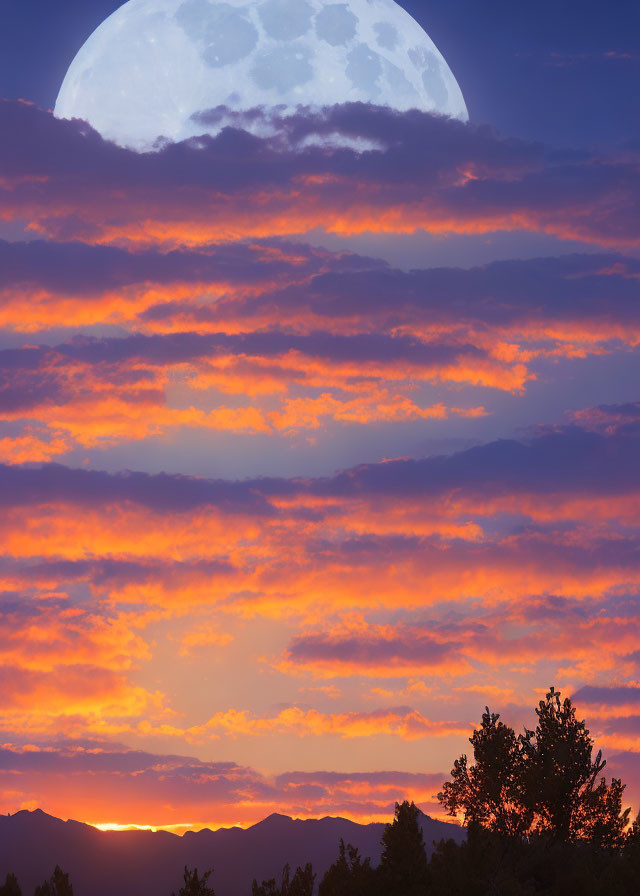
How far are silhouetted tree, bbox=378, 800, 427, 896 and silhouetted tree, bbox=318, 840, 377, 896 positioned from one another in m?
0.54

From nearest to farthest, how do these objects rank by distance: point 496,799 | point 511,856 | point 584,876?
point 584,876, point 511,856, point 496,799

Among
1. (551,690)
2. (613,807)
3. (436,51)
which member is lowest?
(613,807)

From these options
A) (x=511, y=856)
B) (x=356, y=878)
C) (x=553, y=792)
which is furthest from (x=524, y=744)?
(x=356, y=878)

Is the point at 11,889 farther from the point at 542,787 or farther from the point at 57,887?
the point at 542,787

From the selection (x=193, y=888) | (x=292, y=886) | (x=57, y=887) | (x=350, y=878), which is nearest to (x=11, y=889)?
(x=57, y=887)

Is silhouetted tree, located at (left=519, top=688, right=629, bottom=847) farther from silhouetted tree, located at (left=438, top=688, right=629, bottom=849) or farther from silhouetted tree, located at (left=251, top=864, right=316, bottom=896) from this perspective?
silhouetted tree, located at (left=251, top=864, right=316, bottom=896)

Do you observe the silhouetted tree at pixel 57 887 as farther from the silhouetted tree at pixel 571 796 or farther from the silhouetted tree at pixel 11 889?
→ the silhouetted tree at pixel 571 796

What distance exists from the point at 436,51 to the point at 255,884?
180ft

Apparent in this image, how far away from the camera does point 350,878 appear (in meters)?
42.3

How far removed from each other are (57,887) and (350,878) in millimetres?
11710

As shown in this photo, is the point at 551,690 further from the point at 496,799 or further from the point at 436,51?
the point at 436,51

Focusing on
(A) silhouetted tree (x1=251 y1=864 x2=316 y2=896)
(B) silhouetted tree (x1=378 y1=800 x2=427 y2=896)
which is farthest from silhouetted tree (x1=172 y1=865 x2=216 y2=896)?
(B) silhouetted tree (x1=378 y1=800 x2=427 y2=896)

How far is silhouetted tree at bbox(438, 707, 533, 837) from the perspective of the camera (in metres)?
48.1

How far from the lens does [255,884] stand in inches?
1713
